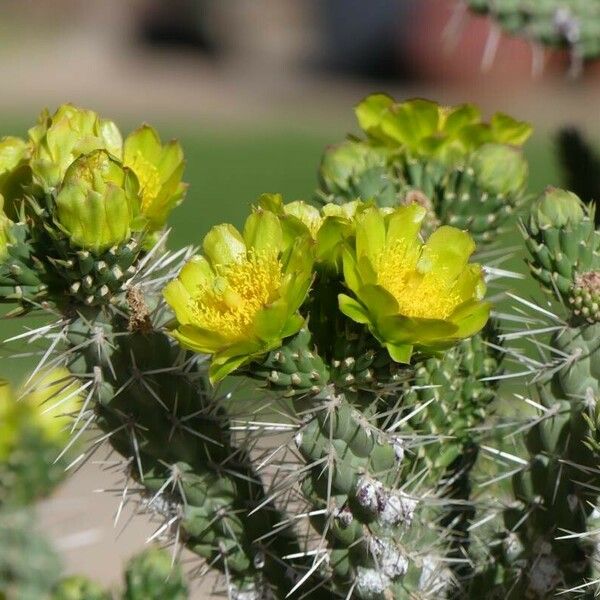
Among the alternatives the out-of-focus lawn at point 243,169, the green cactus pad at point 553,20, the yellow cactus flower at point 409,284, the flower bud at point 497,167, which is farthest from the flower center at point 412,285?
the out-of-focus lawn at point 243,169

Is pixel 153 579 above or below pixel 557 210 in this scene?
below

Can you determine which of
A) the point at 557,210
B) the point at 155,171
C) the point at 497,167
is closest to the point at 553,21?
the point at 497,167

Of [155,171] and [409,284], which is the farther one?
[155,171]

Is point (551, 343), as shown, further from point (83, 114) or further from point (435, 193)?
point (83, 114)

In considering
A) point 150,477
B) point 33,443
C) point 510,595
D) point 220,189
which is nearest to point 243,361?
point 150,477

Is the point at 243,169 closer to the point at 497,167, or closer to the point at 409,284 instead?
the point at 497,167

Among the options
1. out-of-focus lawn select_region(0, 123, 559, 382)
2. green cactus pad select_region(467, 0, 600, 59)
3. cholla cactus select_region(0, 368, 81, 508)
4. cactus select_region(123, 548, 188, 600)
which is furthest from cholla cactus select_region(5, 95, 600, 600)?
out-of-focus lawn select_region(0, 123, 559, 382)
